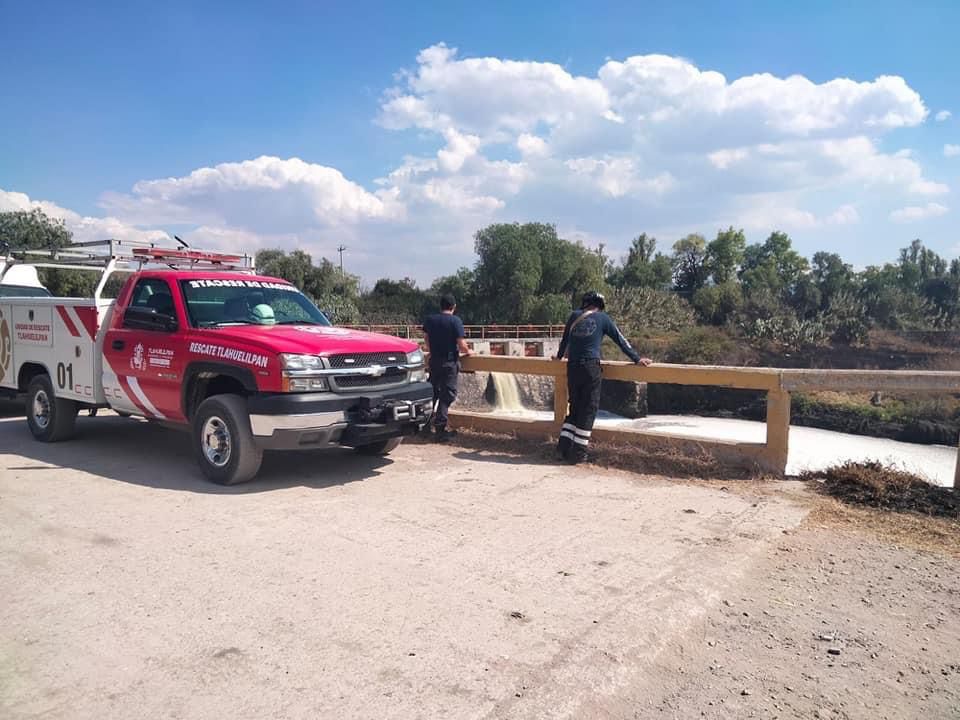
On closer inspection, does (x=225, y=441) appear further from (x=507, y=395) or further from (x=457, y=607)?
(x=507, y=395)

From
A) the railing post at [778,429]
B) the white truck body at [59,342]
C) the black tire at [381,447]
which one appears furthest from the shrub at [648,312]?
the white truck body at [59,342]

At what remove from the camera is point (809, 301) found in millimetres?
54156

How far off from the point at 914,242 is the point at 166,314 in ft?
298

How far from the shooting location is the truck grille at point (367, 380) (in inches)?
250

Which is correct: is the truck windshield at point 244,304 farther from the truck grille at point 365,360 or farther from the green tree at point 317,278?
the green tree at point 317,278

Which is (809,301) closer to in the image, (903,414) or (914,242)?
(903,414)

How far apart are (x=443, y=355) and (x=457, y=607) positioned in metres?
4.86

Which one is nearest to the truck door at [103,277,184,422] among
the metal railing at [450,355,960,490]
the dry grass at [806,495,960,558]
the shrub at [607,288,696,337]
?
the metal railing at [450,355,960,490]

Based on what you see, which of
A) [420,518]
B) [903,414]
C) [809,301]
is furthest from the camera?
[809,301]

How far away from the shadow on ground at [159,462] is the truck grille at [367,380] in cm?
93

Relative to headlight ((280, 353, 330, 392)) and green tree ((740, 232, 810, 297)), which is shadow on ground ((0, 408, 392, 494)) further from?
green tree ((740, 232, 810, 297))

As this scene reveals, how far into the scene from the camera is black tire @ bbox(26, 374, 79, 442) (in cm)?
820

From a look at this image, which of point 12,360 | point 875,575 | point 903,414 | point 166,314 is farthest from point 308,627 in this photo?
point 903,414

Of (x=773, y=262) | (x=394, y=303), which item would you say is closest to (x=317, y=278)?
(x=394, y=303)
